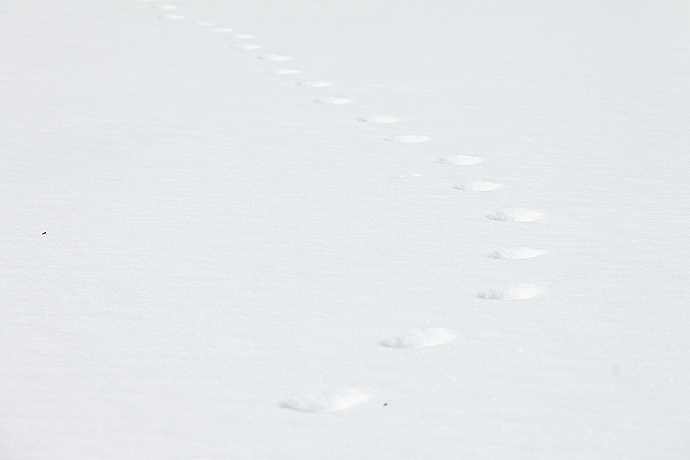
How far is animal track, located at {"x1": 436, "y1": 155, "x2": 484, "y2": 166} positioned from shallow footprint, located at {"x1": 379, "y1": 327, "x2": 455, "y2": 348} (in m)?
1.11

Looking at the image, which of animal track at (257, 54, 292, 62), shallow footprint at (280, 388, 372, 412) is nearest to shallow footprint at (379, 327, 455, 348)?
shallow footprint at (280, 388, 372, 412)

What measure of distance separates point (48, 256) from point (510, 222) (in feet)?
3.95

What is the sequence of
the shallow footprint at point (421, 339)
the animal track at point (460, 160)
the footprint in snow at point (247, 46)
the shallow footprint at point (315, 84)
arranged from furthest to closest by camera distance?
1. the footprint in snow at point (247, 46)
2. the shallow footprint at point (315, 84)
3. the animal track at point (460, 160)
4. the shallow footprint at point (421, 339)

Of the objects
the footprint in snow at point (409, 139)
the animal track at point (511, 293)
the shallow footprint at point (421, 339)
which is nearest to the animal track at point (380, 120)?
the footprint in snow at point (409, 139)

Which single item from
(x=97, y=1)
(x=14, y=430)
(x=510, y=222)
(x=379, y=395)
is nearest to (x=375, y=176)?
(x=510, y=222)

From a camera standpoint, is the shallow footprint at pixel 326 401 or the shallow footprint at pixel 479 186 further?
the shallow footprint at pixel 479 186

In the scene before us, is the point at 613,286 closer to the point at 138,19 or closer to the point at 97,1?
the point at 138,19

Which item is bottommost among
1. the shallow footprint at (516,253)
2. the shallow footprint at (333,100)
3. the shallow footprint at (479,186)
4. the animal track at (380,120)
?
the shallow footprint at (516,253)

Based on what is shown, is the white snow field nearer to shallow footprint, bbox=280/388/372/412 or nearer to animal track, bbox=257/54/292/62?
shallow footprint, bbox=280/388/372/412

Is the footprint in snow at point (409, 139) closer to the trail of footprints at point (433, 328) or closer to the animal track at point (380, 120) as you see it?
the trail of footprints at point (433, 328)

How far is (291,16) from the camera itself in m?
5.40

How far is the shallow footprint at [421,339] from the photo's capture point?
1.35 m

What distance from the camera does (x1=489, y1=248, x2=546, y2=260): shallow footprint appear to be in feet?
5.63

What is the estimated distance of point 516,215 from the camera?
196cm
